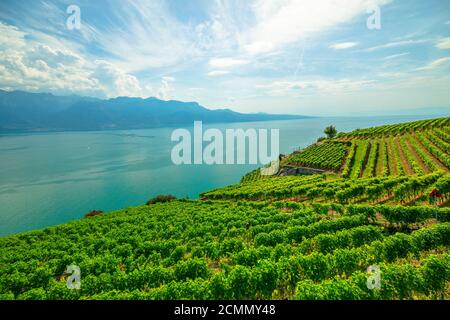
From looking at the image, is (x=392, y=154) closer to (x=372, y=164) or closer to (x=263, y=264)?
(x=372, y=164)

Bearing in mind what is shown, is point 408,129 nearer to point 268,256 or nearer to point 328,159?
point 328,159

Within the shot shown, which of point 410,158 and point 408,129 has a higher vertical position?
point 408,129

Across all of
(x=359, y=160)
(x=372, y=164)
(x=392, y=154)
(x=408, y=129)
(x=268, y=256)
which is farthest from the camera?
(x=408, y=129)

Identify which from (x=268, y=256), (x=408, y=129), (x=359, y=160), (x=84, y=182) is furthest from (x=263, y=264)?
(x=84, y=182)

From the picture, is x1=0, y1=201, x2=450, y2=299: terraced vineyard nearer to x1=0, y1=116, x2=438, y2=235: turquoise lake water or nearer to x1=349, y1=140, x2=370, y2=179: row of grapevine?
x1=349, y1=140, x2=370, y2=179: row of grapevine

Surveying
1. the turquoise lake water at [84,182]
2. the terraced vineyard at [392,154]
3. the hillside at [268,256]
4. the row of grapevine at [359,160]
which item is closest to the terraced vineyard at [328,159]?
the terraced vineyard at [392,154]

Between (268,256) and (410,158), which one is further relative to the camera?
(410,158)

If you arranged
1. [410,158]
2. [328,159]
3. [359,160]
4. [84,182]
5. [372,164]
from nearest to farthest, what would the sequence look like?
[410,158] < [372,164] < [359,160] < [328,159] < [84,182]

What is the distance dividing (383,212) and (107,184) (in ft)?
387


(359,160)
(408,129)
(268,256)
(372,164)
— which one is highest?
(408,129)

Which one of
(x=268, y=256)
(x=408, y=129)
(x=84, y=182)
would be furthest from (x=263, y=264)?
(x=84, y=182)

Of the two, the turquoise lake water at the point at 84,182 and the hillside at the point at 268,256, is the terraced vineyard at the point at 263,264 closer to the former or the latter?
the hillside at the point at 268,256

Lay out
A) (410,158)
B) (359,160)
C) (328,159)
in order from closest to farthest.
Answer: (410,158)
(359,160)
(328,159)

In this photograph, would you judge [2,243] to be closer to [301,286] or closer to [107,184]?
[301,286]
